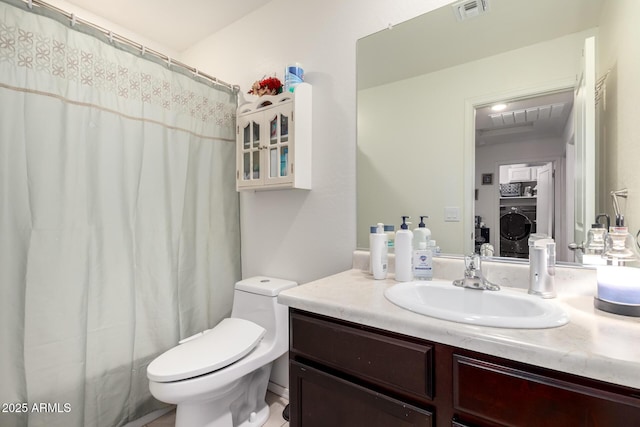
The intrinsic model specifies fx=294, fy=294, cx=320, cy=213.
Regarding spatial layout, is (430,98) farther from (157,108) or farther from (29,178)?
(29,178)

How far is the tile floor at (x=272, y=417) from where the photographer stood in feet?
5.12

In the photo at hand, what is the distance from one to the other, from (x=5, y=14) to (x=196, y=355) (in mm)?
1575

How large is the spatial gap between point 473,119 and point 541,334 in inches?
33.2

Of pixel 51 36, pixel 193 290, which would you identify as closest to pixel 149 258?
pixel 193 290

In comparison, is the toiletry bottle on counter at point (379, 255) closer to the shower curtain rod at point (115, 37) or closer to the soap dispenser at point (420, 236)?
the soap dispenser at point (420, 236)

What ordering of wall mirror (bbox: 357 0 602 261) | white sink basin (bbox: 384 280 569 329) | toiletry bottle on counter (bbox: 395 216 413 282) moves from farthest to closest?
toiletry bottle on counter (bbox: 395 216 413 282) < wall mirror (bbox: 357 0 602 261) < white sink basin (bbox: 384 280 569 329)

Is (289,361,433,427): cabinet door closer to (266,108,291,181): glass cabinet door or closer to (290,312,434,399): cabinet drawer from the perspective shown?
(290,312,434,399): cabinet drawer

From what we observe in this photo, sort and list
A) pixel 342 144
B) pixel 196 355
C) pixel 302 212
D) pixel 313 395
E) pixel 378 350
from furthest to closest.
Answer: pixel 302 212 < pixel 342 144 < pixel 196 355 < pixel 313 395 < pixel 378 350

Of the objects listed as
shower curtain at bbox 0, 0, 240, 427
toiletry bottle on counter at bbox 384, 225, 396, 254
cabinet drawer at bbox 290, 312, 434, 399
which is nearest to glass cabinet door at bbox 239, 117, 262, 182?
shower curtain at bbox 0, 0, 240, 427

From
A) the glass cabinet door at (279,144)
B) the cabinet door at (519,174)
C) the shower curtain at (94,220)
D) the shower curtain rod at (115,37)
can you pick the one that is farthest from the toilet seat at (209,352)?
the shower curtain rod at (115,37)

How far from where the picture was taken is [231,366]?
129 centimetres

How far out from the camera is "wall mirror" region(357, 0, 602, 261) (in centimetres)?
101

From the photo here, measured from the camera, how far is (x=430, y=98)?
1284mm

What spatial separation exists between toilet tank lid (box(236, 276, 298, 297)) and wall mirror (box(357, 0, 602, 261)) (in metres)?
0.49
